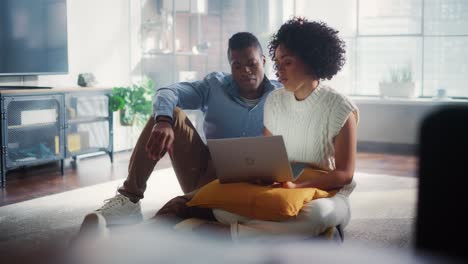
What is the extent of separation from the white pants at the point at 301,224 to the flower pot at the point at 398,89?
11.8 feet

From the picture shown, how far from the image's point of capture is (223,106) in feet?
8.90

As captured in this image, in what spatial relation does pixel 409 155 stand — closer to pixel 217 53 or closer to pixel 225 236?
pixel 217 53

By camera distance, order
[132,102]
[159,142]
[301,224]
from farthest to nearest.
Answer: [132,102], [159,142], [301,224]

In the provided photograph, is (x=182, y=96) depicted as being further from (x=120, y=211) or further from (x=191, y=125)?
(x=120, y=211)

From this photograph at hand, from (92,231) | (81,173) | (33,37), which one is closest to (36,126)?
(81,173)

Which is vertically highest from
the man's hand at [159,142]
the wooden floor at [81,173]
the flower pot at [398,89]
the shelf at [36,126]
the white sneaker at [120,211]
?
the flower pot at [398,89]

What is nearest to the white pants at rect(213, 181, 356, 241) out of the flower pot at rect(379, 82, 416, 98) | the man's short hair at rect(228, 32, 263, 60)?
the man's short hair at rect(228, 32, 263, 60)

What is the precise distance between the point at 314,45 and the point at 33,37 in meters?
2.81

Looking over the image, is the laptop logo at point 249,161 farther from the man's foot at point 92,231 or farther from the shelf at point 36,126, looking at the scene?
the shelf at point 36,126

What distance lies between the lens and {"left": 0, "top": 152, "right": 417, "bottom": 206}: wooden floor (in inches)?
146

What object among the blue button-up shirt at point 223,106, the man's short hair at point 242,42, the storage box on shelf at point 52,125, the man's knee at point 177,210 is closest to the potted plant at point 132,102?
the storage box on shelf at point 52,125

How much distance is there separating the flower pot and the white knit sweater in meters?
3.36

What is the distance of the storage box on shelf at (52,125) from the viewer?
13.1ft

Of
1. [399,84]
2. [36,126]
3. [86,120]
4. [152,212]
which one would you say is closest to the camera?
[152,212]
